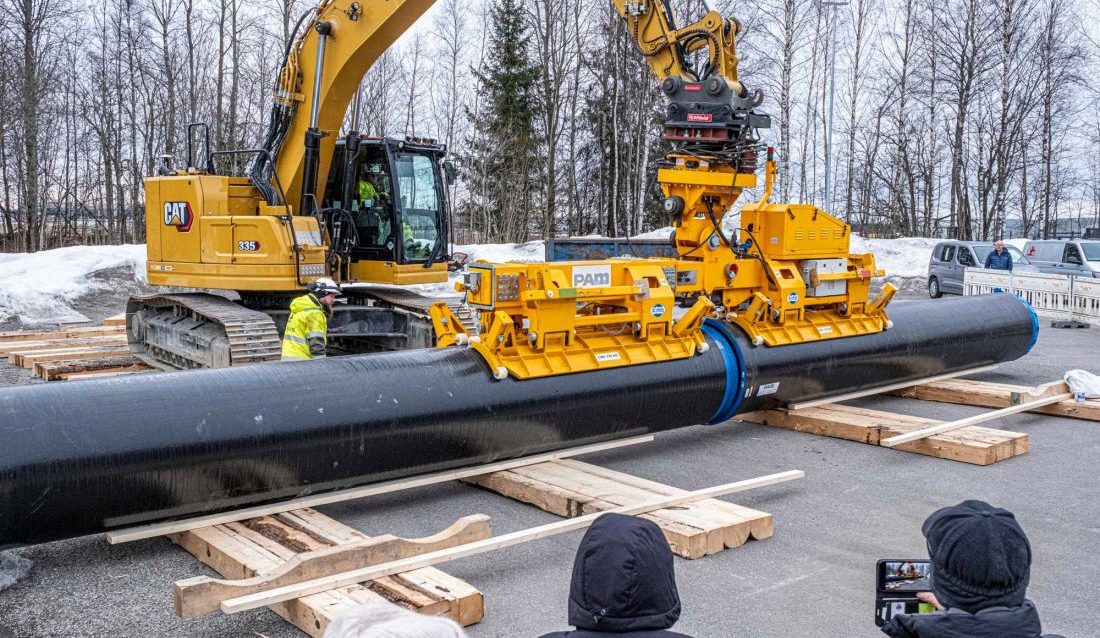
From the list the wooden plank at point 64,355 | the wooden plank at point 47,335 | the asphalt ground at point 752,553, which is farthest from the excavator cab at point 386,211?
the wooden plank at point 47,335

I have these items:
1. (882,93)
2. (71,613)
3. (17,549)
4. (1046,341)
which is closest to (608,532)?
(71,613)

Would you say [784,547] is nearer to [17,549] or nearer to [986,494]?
[986,494]

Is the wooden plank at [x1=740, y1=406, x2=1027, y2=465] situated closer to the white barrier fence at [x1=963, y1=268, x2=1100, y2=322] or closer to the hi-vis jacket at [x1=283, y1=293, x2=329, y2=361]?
the hi-vis jacket at [x1=283, y1=293, x2=329, y2=361]

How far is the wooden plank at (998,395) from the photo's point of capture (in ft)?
33.1

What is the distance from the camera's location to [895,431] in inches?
344

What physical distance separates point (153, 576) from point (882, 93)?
38340 mm

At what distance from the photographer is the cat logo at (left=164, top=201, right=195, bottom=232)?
1114cm

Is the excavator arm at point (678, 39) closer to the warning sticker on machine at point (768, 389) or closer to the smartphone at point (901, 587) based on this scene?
the warning sticker on machine at point (768, 389)

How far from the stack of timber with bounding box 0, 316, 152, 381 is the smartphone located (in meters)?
10.0

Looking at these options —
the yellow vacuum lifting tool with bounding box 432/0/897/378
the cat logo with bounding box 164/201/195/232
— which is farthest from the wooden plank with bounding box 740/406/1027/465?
the cat logo with bounding box 164/201/195/232

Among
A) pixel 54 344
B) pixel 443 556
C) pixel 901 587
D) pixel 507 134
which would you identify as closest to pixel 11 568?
pixel 443 556

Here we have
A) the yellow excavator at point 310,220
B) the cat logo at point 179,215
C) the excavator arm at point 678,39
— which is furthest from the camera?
the cat logo at point 179,215

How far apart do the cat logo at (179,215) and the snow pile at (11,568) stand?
5.92 meters

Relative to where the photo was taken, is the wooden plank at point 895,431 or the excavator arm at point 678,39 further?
the excavator arm at point 678,39
